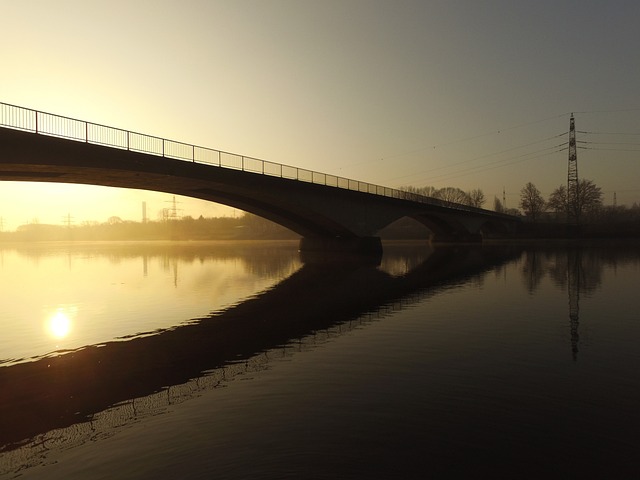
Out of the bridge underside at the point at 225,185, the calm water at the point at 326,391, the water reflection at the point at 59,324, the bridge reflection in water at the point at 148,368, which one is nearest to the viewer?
the calm water at the point at 326,391

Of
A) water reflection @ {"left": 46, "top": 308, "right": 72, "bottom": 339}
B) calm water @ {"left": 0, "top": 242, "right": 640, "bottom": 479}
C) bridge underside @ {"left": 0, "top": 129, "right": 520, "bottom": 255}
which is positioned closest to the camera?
calm water @ {"left": 0, "top": 242, "right": 640, "bottom": 479}

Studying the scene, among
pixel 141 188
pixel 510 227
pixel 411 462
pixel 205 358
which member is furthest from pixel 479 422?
pixel 510 227

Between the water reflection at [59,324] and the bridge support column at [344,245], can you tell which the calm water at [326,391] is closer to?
the water reflection at [59,324]

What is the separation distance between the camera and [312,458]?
631 cm

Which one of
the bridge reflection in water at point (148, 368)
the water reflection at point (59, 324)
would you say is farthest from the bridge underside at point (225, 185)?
the bridge reflection in water at point (148, 368)

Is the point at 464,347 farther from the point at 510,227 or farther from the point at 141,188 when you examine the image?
the point at 510,227

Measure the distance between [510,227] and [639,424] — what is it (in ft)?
409

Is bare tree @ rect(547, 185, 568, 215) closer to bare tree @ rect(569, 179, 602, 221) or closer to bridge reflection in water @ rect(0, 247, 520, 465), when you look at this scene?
bare tree @ rect(569, 179, 602, 221)

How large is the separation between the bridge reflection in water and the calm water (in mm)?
57

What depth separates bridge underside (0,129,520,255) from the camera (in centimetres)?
2605

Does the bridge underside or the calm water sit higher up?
the bridge underside

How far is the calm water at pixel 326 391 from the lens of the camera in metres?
6.29

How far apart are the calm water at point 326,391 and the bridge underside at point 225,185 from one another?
10.1 meters

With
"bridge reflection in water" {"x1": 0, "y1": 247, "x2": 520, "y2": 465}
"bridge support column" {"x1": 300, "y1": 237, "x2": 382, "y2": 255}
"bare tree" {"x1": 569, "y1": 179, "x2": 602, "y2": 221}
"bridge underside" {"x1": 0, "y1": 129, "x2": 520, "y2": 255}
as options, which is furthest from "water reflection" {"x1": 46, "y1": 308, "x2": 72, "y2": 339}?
"bare tree" {"x1": 569, "y1": 179, "x2": 602, "y2": 221}
